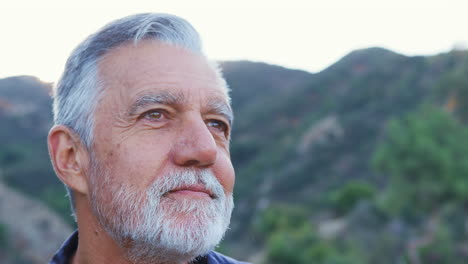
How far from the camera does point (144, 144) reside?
1879 millimetres

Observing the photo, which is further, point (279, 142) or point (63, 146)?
point (279, 142)

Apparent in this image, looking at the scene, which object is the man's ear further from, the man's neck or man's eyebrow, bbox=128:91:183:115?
man's eyebrow, bbox=128:91:183:115

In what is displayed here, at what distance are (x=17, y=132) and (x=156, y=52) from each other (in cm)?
3927

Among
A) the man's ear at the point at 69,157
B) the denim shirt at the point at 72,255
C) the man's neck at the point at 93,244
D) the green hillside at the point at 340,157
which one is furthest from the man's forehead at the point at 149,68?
the green hillside at the point at 340,157

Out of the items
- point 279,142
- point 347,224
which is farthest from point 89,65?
point 279,142

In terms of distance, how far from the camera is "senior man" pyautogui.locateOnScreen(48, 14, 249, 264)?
1.85 metres

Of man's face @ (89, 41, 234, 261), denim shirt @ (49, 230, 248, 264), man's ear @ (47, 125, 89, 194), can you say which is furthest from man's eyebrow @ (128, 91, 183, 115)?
denim shirt @ (49, 230, 248, 264)

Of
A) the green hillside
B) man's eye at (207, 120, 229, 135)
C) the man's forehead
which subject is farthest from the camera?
the green hillside

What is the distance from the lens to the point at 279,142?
55.1 metres

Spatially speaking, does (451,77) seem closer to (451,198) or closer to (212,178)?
(451,198)

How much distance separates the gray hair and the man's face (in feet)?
0.10

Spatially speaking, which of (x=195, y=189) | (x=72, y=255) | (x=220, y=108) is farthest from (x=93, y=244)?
(x=220, y=108)

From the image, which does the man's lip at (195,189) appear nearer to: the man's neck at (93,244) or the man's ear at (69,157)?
the man's neck at (93,244)

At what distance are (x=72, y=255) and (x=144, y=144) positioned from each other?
25.3 inches
